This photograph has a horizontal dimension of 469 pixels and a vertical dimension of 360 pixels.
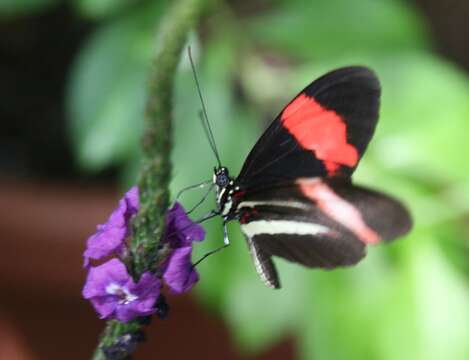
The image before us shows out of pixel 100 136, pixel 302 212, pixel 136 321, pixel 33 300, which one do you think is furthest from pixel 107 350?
pixel 33 300

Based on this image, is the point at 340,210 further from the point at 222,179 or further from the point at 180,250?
the point at 180,250

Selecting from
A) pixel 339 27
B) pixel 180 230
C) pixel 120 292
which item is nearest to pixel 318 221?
pixel 180 230

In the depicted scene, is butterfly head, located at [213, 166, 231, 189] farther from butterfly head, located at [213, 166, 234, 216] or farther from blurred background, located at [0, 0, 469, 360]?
blurred background, located at [0, 0, 469, 360]

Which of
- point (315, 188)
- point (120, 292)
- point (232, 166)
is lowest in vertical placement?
point (120, 292)

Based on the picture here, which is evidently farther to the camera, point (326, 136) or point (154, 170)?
point (326, 136)

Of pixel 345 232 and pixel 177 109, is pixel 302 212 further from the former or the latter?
pixel 177 109

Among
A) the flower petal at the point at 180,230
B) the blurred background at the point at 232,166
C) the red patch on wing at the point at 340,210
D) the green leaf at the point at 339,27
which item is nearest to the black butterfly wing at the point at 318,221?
the red patch on wing at the point at 340,210
